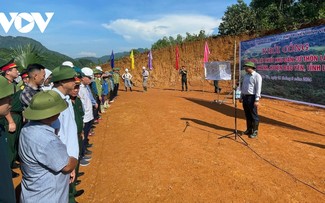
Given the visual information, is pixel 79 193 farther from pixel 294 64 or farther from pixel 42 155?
pixel 294 64

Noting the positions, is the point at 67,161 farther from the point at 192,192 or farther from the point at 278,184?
the point at 278,184

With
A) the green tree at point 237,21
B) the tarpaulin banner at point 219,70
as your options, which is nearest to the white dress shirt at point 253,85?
the tarpaulin banner at point 219,70

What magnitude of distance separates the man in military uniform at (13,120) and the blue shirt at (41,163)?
1.77 meters

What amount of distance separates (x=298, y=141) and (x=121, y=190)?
479 cm

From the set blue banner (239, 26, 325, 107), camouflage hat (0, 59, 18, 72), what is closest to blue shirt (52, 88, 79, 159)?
camouflage hat (0, 59, 18, 72)

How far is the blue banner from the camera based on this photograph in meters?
7.22

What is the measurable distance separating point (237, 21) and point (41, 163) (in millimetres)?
24943

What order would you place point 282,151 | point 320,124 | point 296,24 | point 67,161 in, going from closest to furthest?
point 67,161
point 282,151
point 320,124
point 296,24

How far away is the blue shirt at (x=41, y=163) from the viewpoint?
2.10 m

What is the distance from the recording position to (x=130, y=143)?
265 inches

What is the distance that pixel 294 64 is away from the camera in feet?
26.6

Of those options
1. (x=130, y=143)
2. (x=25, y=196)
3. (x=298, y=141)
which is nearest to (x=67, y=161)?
(x=25, y=196)

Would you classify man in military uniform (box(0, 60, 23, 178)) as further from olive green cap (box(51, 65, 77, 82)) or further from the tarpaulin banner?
the tarpaulin banner

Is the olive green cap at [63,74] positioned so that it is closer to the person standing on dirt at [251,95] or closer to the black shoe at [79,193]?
the black shoe at [79,193]
